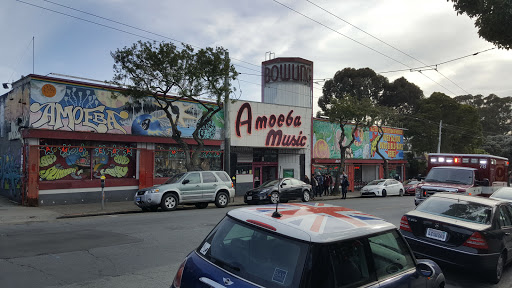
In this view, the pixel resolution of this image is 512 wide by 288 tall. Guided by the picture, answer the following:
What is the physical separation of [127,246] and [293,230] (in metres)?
6.44

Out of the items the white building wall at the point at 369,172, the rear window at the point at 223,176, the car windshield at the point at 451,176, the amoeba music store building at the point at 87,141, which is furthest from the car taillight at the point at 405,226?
the white building wall at the point at 369,172

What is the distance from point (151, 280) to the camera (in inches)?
239

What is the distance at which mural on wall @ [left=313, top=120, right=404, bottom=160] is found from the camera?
3075 cm

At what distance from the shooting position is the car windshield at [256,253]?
2.86m

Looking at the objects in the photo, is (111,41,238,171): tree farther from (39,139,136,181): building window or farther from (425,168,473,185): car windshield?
(425,168,473,185): car windshield

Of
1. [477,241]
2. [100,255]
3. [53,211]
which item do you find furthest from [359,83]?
[100,255]

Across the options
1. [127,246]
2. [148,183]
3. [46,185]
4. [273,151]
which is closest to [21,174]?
[46,185]

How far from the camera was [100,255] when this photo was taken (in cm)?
752

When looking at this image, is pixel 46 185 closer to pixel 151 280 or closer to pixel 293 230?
pixel 151 280

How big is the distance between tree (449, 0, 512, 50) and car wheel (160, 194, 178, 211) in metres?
12.0

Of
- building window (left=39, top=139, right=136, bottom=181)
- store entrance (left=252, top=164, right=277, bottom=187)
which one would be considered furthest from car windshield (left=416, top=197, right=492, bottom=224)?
store entrance (left=252, top=164, right=277, bottom=187)

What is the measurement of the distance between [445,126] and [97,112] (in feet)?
133

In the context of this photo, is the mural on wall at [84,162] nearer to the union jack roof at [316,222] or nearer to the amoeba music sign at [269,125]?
the amoeba music sign at [269,125]

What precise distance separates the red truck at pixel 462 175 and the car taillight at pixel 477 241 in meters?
7.67
